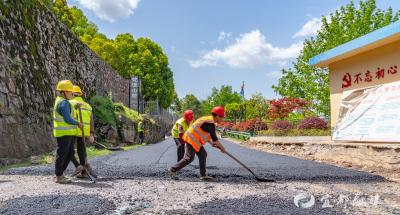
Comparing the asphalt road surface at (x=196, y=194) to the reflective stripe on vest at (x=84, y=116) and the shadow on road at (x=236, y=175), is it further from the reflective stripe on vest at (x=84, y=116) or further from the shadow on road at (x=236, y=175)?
the reflective stripe on vest at (x=84, y=116)

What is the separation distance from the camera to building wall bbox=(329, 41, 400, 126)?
9867mm

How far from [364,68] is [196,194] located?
775 cm

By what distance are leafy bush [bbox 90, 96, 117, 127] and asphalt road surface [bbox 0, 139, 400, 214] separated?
34.8 ft

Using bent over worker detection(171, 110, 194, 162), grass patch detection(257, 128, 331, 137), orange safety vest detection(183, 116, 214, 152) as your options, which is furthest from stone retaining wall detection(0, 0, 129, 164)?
grass patch detection(257, 128, 331, 137)

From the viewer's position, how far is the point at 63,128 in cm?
619

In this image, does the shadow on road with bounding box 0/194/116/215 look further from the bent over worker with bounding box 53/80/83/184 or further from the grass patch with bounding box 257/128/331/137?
the grass patch with bounding box 257/128/331/137

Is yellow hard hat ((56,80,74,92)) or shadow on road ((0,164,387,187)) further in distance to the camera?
shadow on road ((0,164,387,187))

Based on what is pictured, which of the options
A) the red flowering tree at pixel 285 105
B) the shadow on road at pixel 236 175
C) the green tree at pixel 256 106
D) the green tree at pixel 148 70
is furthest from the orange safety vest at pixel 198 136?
the green tree at pixel 256 106

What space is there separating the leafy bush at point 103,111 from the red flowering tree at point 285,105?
1247 cm

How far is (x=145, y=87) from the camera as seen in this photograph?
44312mm

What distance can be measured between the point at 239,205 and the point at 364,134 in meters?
6.74

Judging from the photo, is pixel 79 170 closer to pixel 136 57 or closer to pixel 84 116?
pixel 84 116

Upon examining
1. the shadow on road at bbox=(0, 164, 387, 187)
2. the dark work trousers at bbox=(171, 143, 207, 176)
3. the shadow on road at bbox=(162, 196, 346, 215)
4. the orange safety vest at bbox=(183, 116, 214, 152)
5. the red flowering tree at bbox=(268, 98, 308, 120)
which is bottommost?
the shadow on road at bbox=(162, 196, 346, 215)

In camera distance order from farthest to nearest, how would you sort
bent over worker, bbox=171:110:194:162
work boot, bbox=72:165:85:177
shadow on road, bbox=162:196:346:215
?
1. bent over worker, bbox=171:110:194:162
2. work boot, bbox=72:165:85:177
3. shadow on road, bbox=162:196:346:215
